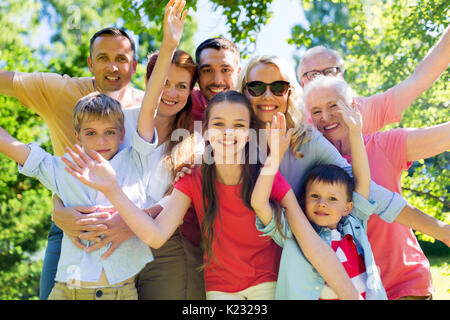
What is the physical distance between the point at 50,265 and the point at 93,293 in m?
0.87

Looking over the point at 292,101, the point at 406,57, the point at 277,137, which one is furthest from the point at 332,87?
the point at 406,57

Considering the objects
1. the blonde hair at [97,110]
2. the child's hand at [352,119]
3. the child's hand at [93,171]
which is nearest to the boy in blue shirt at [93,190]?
the blonde hair at [97,110]

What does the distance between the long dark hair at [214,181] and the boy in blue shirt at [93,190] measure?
320mm

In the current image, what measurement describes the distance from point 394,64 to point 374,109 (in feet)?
7.80

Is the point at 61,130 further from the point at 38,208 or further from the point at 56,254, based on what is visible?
the point at 38,208

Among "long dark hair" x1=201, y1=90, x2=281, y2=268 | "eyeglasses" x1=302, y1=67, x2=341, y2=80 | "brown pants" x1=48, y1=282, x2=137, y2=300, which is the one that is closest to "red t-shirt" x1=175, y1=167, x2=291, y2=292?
"long dark hair" x1=201, y1=90, x2=281, y2=268

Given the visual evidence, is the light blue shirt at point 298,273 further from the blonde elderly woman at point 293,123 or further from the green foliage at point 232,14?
the green foliage at point 232,14

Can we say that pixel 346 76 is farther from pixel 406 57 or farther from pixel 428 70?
pixel 428 70

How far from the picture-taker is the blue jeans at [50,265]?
2.93 m

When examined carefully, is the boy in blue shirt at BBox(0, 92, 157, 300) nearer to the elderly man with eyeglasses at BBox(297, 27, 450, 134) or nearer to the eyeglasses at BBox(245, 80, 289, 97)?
the eyeglasses at BBox(245, 80, 289, 97)

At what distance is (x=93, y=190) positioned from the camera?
2426 mm

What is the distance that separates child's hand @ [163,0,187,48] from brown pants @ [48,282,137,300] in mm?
1308

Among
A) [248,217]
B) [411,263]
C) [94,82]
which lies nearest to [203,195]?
[248,217]
